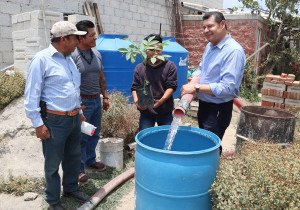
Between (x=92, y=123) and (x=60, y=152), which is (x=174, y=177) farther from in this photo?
(x=92, y=123)

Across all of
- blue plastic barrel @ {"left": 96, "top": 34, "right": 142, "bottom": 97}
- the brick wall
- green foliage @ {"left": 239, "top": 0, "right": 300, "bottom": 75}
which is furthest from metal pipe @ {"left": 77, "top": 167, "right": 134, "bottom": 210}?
green foliage @ {"left": 239, "top": 0, "right": 300, "bottom": 75}

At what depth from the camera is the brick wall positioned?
10.5 metres


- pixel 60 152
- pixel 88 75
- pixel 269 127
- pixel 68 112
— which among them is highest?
pixel 88 75

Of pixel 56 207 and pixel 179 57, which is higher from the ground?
pixel 179 57

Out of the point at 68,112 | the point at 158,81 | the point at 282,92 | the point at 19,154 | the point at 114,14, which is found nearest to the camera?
the point at 68,112

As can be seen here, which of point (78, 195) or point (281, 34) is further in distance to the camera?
point (281, 34)

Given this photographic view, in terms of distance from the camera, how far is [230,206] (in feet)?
7.23

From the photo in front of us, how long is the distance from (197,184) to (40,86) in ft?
5.13

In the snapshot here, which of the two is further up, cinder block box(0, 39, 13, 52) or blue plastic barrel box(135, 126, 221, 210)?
cinder block box(0, 39, 13, 52)

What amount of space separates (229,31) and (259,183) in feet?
31.2

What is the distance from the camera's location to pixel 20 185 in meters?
3.45

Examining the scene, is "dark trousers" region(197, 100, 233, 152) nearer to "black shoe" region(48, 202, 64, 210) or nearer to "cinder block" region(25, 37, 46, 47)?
"black shoe" region(48, 202, 64, 210)

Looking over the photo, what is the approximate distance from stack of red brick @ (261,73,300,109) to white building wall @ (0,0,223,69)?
168 inches

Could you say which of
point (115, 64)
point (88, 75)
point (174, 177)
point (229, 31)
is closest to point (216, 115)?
point (174, 177)
